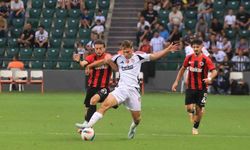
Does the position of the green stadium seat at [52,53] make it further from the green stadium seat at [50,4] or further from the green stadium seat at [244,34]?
the green stadium seat at [244,34]

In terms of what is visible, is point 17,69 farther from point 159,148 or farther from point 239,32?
point 159,148

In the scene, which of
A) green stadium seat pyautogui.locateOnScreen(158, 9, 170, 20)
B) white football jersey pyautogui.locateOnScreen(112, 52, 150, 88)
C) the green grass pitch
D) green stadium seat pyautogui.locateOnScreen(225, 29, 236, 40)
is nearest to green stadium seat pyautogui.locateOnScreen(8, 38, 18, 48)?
the green grass pitch

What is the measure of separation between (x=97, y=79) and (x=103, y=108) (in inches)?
64.8

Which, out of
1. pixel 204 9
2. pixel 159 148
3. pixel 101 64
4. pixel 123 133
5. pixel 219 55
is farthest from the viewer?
pixel 204 9

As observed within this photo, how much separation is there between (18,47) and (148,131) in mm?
20143

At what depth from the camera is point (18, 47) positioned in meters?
37.5

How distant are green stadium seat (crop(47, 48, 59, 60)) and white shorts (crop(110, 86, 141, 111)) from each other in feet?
69.3

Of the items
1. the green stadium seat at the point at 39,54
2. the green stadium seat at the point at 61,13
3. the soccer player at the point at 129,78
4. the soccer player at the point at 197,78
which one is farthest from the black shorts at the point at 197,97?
the green stadium seat at the point at 61,13

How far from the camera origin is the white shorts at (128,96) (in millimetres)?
15844

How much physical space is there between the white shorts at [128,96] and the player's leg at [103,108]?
0.28 ft

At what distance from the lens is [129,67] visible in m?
16.0

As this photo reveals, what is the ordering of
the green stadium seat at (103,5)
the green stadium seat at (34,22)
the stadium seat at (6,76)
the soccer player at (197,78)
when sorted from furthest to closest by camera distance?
the green stadium seat at (103,5) → the green stadium seat at (34,22) → the stadium seat at (6,76) → the soccer player at (197,78)

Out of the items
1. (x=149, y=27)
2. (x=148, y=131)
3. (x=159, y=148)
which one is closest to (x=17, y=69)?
(x=149, y=27)

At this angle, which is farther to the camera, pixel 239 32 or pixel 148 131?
pixel 239 32
